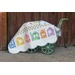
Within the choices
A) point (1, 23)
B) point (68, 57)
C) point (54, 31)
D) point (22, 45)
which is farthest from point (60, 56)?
point (1, 23)

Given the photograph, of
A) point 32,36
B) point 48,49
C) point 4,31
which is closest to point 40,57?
point 48,49

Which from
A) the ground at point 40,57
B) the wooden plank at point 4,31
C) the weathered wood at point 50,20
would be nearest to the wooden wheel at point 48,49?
the ground at point 40,57

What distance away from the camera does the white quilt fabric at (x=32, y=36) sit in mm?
5395

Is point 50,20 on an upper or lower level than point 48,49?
upper

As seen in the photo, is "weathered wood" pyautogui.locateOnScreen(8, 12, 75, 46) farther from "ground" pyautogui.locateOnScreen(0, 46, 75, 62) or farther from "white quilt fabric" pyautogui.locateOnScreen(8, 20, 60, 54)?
"ground" pyautogui.locateOnScreen(0, 46, 75, 62)

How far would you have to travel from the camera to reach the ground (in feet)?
16.4

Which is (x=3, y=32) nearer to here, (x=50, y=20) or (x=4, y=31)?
(x=4, y=31)

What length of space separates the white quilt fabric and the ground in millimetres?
191

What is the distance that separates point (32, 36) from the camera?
541 cm

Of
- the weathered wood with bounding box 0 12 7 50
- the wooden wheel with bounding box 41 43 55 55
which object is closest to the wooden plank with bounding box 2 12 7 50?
the weathered wood with bounding box 0 12 7 50

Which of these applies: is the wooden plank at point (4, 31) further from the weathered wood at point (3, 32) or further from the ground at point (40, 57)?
the ground at point (40, 57)

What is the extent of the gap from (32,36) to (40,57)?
546 mm

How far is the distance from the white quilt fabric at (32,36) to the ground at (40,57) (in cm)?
19

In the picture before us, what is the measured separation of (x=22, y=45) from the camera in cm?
552
